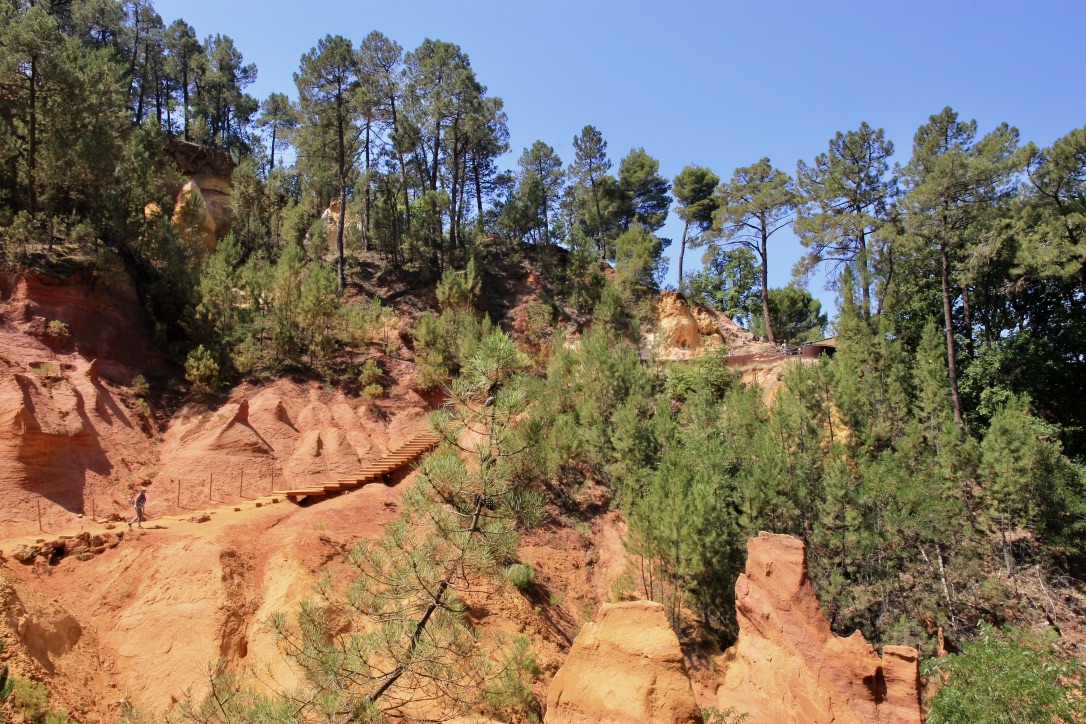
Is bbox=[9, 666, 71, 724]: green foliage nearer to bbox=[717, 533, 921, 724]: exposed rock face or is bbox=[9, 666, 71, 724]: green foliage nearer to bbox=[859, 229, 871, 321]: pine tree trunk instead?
bbox=[717, 533, 921, 724]: exposed rock face

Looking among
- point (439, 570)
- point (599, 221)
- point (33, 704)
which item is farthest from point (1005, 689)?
point (599, 221)

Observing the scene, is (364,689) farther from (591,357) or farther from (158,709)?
(591,357)

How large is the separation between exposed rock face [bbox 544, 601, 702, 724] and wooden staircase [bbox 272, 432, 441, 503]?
8085mm

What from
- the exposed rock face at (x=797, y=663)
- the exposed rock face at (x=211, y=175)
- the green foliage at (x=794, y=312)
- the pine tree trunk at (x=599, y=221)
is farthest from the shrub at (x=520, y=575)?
the green foliage at (x=794, y=312)

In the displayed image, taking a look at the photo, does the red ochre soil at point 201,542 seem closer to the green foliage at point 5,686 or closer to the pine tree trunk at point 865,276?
the green foliage at point 5,686

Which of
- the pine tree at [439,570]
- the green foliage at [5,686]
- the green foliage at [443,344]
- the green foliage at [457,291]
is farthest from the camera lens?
the green foliage at [457,291]

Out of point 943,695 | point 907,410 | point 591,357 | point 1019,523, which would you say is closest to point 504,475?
point 943,695

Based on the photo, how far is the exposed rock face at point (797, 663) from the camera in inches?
511

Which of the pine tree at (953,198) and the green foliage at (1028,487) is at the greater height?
the pine tree at (953,198)

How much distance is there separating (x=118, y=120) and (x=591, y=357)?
1025 inches

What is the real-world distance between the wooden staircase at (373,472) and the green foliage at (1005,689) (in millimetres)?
13626

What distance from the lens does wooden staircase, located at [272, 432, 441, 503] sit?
20.2 meters

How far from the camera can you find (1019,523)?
1958cm

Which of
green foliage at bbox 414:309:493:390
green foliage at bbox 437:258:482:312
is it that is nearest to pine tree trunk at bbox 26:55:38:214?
green foliage at bbox 414:309:493:390
